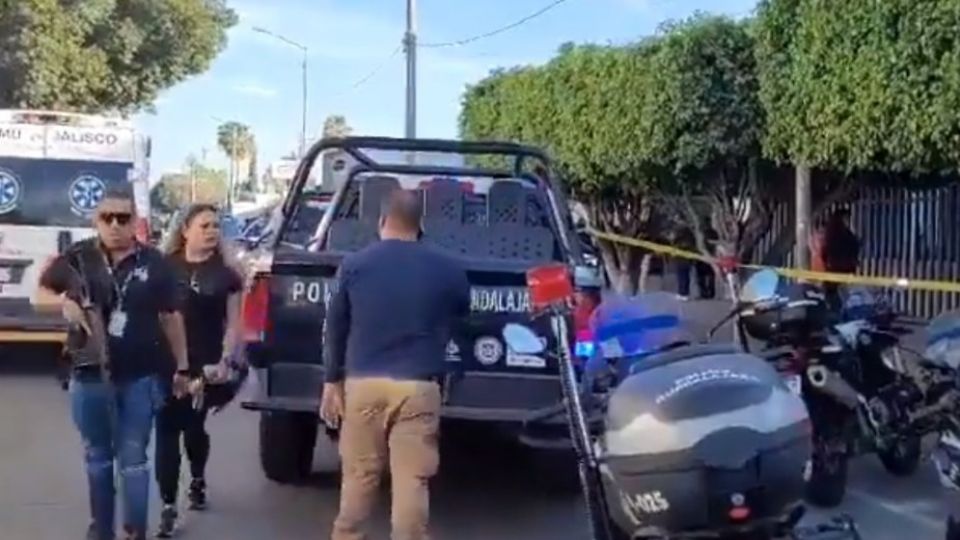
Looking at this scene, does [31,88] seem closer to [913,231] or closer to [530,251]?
[913,231]

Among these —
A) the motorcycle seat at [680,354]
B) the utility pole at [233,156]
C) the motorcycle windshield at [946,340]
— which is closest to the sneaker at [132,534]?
the motorcycle seat at [680,354]

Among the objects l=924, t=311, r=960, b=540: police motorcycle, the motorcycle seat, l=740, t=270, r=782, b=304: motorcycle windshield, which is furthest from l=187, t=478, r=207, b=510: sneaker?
the motorcycle seat

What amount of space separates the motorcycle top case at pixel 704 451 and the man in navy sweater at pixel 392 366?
51.8 inches

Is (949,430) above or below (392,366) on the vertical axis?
below

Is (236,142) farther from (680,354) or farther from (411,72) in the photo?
(680,354)

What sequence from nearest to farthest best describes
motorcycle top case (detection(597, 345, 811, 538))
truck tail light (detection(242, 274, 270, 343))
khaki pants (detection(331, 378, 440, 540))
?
motorcycle top case (detection(597, 345, 811, 538))
khaki pants (detection(331, 378, 440, 540))
truck tail light (detection(242, 274, 270, 343))

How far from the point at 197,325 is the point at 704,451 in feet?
13.4

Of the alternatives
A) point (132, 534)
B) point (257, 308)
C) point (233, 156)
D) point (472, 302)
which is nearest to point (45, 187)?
point (257, 308)

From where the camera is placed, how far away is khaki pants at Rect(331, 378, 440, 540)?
6.03m

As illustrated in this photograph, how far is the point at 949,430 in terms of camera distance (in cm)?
596

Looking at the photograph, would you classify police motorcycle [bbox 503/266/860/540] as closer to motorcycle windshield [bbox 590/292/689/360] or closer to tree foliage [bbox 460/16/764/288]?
motorcycle windshield [bbox 590/292/689/360]

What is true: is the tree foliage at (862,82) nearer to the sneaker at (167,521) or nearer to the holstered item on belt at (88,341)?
the sneaker at (167,521)

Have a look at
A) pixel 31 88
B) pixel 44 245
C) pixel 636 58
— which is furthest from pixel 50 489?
pixel 31 88

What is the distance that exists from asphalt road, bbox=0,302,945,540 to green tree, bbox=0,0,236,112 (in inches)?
732
